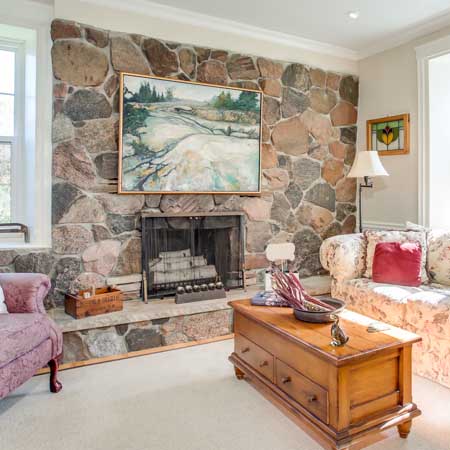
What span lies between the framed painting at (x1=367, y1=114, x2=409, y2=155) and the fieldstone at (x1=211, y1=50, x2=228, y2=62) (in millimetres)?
1713

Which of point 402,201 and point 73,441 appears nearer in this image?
point 73,441

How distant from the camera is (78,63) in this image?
3064 mm

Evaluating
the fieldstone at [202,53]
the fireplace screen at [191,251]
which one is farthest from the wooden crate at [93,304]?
the fieldstone at [202,53]

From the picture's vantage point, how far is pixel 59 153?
305cm

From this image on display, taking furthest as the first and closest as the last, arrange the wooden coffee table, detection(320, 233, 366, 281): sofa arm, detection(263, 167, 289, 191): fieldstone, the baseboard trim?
detection(263, 167, 289, 191): fieldstone → detection(320, 233, 366, 281): sofa arm → the baseboard trim → the wooden coffee table

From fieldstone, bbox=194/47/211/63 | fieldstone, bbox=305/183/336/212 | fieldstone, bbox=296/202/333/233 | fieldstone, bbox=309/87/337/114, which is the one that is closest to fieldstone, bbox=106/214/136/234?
fieldstone, bbox=194/47/211/63

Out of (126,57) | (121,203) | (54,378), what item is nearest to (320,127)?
(126,57)

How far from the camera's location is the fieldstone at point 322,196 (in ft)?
13.9

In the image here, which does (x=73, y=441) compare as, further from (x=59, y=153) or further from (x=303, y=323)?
(x=59, y=153)

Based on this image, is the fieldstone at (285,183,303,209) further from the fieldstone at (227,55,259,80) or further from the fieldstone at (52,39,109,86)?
the fieldstone at (52,39,109,86)

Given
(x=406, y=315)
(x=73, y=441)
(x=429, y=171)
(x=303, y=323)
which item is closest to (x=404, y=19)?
(x=429, y=171)

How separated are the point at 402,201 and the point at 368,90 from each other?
4.19 feet

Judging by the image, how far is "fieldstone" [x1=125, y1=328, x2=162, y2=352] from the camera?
2938 mm

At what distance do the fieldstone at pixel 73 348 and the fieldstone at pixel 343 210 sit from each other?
290 centimetres
